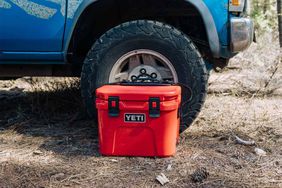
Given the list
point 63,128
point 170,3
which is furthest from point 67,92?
point 170,3

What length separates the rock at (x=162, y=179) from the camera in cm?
332

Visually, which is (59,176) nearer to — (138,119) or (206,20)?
(138,119)

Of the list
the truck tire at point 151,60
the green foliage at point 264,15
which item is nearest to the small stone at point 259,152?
the truck tire at point 151,60

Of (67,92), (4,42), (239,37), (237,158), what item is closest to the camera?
(237,158)

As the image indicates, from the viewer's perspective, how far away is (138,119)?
3697 mm

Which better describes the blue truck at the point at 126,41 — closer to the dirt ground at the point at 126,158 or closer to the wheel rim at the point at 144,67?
the wheel rim at the point at 144,67

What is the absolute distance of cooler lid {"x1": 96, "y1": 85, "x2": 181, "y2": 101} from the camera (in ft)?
11.9

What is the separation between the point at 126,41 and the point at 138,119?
0.81 metres

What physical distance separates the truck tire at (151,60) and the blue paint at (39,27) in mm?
310

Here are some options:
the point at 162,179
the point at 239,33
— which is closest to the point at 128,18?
the point at 239,33

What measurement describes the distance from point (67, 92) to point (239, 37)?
6.91 feet

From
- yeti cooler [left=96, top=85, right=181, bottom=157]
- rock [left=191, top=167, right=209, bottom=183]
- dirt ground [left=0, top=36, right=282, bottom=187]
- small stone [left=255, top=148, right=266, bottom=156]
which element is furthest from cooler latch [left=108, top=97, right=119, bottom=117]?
small stone [left=255, top=148, right=266, bottom=156]

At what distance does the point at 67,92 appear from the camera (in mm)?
5457

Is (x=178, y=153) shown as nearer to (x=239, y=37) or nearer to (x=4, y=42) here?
(x=239, y=37)
